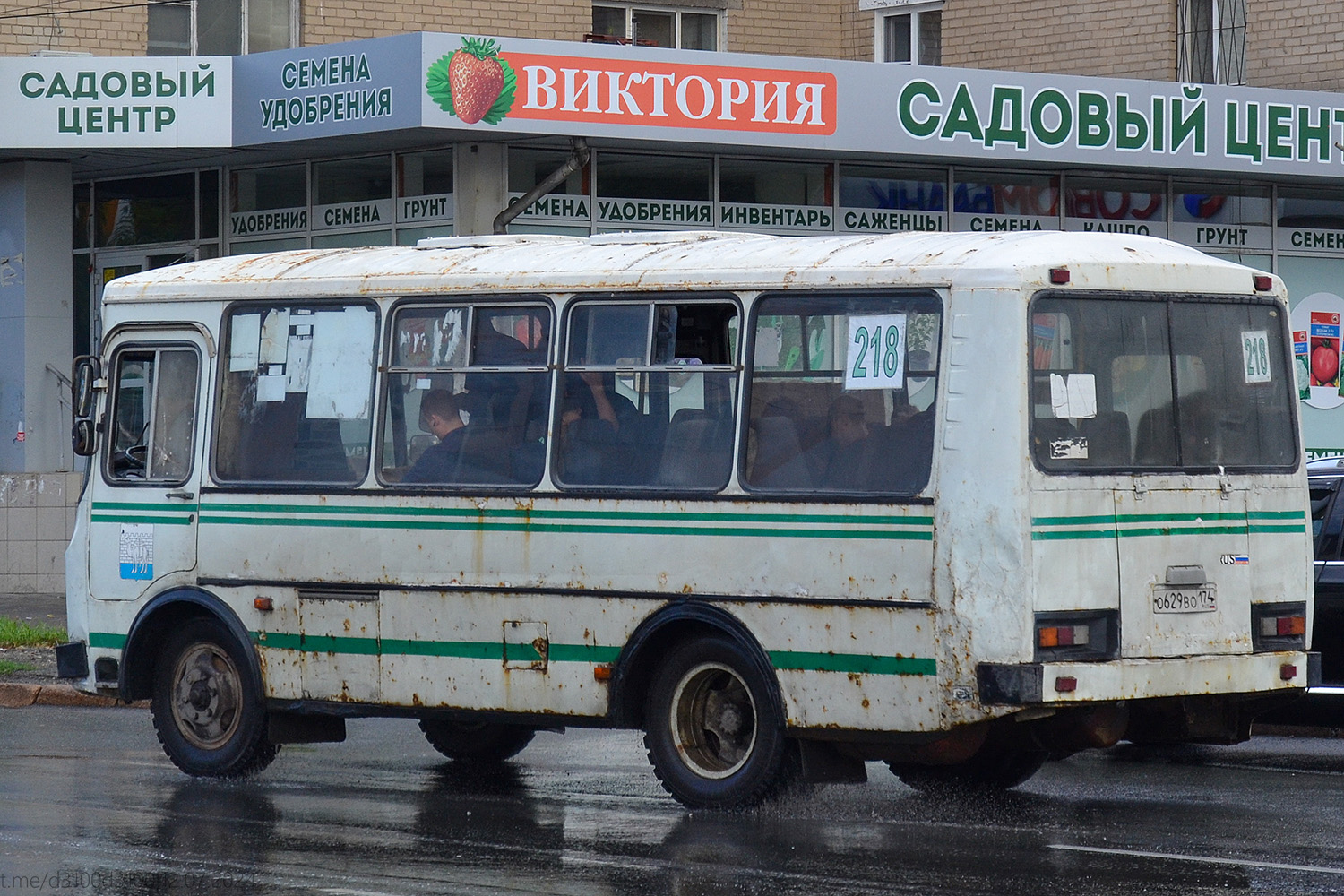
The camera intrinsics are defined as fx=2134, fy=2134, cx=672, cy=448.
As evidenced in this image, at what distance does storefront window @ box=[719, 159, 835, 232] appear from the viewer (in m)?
19.8

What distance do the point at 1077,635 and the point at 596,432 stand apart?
243cm

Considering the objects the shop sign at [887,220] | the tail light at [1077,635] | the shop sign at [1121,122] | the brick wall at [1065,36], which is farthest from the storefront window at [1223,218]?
the tail light at [1077,635]

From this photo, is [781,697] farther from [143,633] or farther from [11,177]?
[11,177]

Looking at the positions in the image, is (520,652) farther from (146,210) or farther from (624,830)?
(146,210)

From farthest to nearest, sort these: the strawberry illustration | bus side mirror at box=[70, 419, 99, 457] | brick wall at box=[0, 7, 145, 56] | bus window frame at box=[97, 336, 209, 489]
Result: 1. brick wall at box=[0, 7, 145, 56]
2. the strawberry illustration
3. bus side mirror at box=[70, 419, 99, 457]
4. bus window frame at box=[97, 336, 209, 489]

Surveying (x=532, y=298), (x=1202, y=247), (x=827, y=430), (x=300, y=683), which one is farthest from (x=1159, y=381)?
(x=1202, y=247)

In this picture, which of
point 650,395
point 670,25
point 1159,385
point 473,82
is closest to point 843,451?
point 650,395

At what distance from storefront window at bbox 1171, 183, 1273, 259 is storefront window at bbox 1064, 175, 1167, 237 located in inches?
7.8

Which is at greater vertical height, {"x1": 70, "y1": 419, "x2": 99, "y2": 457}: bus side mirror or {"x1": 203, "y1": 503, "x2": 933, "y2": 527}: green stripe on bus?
{"x1": 70, "y1": 419, "x2": 99, "y2": 457}: bus side mirror

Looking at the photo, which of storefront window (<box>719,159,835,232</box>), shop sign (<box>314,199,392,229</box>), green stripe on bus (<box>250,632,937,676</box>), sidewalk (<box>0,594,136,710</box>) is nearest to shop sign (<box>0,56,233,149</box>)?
shop sign (<box>314,199,392,229</box>)

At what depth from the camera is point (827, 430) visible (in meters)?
9.10

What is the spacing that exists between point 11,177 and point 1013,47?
1129 centimetres

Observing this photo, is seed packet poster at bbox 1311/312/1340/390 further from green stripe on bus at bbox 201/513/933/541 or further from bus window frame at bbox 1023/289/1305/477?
green stripe on bus at bbox 201/513/933/541

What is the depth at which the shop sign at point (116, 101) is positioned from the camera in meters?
18.2
